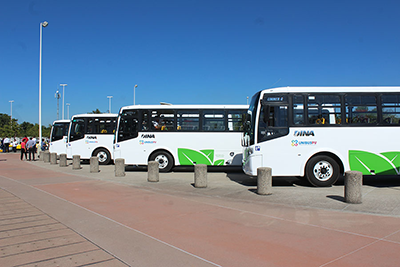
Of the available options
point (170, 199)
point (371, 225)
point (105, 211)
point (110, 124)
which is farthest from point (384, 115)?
point (110, 124)

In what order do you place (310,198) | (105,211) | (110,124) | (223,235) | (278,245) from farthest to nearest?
(110,124), (310,198), (105,211), (223,235), (278,245)

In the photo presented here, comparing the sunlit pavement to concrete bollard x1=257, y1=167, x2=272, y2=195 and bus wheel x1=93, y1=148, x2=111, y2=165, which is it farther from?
bus wheel x1=93, y1=148, x2=111, y2=165

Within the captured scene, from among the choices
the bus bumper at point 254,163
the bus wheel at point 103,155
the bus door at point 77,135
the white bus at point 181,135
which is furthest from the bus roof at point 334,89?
the bus door at point 77,135

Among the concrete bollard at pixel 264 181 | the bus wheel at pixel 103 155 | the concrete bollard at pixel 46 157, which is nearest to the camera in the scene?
the concrete bollard at pixel 264 181

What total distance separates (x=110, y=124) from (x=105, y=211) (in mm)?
13367

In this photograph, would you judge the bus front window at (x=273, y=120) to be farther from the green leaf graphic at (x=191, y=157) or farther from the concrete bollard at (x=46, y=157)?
the concrete bollard at (x=46, y=157)

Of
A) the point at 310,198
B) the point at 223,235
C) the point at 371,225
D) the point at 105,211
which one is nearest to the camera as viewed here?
the point at 223,235

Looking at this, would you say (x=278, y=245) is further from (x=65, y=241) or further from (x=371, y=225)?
(x=65, y=241)

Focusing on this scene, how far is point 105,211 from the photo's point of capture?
7.44 m

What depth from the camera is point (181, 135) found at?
15242 millimetres

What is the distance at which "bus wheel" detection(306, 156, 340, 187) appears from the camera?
10.5m

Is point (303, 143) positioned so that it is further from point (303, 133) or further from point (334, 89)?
point (334, 89)

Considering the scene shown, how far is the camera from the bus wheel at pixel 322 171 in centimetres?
1050

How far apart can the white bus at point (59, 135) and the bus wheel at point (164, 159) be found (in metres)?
11.7
